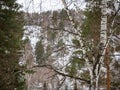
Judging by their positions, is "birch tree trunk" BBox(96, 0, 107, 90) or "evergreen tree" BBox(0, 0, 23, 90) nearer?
"birch tree trunk" BBox(96, 0, 107, 90)

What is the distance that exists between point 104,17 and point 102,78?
1297 centimetres

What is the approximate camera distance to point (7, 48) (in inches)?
869

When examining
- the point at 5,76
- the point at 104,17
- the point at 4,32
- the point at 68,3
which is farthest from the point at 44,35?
the point at 4,32

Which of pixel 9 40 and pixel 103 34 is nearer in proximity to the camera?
pixel 103 34

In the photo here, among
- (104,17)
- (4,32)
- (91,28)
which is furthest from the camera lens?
(4,32)

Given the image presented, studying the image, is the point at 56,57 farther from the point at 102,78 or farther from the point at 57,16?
the point at 102,78

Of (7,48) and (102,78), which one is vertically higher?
(7,48)

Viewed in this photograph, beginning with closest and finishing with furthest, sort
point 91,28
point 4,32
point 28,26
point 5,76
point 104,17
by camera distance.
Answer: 1. point 104,17
2. point 28,26
3. point 91,28
4. point 5,76
5. point 4,32

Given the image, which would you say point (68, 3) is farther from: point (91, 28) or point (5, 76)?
point (5, 76)

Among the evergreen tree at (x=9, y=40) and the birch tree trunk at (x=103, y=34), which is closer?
the birch tree trunk at (x=103, y=34)

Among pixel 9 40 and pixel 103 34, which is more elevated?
pixel 9 40

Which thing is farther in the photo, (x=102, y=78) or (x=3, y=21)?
A: (x=3, y=21)

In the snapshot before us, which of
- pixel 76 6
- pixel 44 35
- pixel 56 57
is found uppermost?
pixel 76 6

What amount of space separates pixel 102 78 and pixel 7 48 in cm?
615
